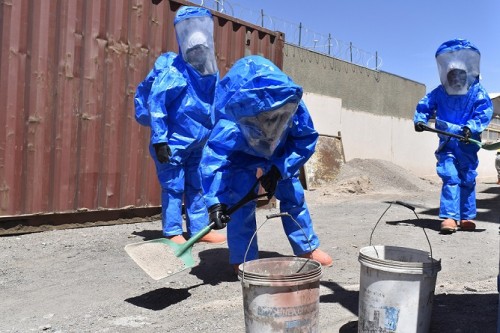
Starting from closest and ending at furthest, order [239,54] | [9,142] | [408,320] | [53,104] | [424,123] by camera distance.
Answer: [408,320] < [9,142] < [53,104] < [424,123] < [239,54]

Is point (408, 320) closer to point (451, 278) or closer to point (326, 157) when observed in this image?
point (451, 278)

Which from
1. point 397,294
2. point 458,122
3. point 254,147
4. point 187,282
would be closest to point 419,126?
point 458,122

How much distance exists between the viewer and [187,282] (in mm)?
3637

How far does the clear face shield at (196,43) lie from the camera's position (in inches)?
166

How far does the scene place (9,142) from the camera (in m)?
4.78

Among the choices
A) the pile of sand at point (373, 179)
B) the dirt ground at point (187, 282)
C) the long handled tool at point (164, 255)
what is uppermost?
the pile of sand at point (373, 179)

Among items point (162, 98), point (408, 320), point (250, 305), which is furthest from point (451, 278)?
point (162, 98)

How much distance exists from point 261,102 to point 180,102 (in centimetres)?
168

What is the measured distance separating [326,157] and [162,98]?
7.32 meters

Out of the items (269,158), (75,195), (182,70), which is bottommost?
(75,195)

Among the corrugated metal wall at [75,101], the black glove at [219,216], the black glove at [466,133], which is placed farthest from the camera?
the black glove at [466,133]

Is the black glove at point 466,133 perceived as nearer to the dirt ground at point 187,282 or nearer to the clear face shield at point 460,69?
the clear face shield at point 460,69


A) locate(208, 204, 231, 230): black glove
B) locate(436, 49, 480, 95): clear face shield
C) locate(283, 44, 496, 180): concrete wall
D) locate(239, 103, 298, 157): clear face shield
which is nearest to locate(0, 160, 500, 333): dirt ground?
locate(208, 204, 231, 230): black glove

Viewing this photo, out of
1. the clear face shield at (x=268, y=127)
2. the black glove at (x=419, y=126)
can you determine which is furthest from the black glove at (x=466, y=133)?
the clear face shield at (x=268, y=127)
